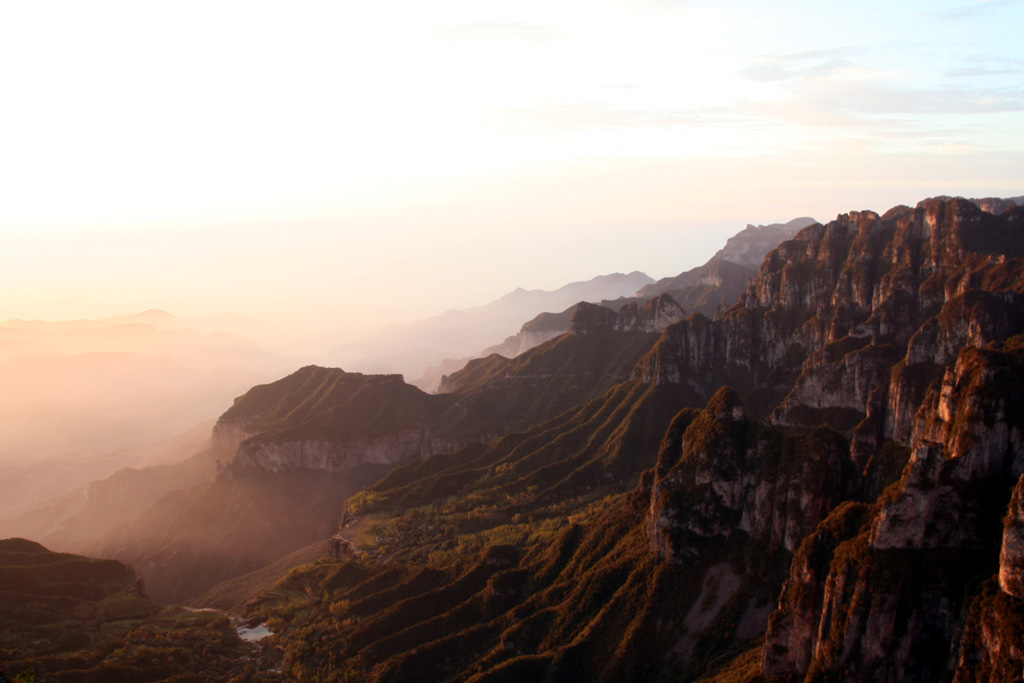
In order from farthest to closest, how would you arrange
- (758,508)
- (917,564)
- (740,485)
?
(740,485) → (758,508) → (917,564)

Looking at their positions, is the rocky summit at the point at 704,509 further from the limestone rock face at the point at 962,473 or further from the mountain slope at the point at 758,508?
the mountain slope at the point at 758,508

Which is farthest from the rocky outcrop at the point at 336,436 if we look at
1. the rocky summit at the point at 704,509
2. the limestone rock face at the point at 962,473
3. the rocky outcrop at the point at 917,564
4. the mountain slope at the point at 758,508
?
the limestone rock face at the point at 962,473

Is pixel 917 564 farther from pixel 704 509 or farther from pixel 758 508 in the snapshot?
pixel 704 509

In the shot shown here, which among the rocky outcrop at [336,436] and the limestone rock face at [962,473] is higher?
the limestone rock face at [962,473]

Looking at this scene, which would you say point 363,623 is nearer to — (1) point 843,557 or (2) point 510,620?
(2) point 510,620

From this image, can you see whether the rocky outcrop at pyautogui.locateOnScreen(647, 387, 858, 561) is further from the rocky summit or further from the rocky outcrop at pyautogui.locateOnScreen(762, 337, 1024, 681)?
the rocky outcrop at pyautogui.locateOnScreen(762, 337, 1024, 681)

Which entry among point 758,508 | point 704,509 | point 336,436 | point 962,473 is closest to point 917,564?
point 962,473

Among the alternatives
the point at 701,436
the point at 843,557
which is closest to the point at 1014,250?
the point at 701,436

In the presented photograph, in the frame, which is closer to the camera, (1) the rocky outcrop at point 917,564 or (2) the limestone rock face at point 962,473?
(1) the rocky outcrop at point 917,564
